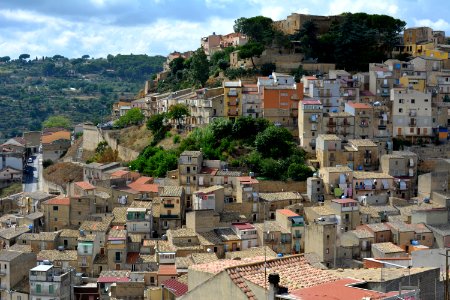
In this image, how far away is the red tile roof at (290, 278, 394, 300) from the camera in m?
11.6

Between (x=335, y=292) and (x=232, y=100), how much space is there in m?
34.0

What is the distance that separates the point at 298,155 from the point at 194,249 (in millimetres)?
10816

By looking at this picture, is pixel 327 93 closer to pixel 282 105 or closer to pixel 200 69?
pixel 282 105

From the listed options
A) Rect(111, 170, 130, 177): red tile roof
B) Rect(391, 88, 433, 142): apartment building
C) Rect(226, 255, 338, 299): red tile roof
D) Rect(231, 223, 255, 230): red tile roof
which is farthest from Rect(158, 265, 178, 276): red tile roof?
Rect(391, 88, 433, 142): apartment building

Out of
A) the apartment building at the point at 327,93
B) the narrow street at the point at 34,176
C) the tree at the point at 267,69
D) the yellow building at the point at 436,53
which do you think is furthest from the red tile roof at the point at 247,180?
the yellow building at the point at 436,53

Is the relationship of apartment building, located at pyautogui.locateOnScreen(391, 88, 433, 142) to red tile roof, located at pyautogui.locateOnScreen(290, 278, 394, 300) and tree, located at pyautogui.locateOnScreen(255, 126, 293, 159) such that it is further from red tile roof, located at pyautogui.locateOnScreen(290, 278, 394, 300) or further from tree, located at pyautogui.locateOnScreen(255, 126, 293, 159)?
red tile roof, located at pyautogui.locateOnScreen(290, 278, 394, 300)

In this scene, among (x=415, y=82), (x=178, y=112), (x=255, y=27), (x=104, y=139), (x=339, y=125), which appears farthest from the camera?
(x=255, y=27)

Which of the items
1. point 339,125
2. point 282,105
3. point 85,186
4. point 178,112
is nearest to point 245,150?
point 282,105

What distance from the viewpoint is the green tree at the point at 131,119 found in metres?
53.9

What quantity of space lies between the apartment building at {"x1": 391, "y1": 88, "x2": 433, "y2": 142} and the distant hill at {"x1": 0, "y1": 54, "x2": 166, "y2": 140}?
5318 cm

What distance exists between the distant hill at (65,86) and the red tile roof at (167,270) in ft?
204

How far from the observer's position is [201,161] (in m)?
39.9

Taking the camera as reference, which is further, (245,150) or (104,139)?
(104,139)

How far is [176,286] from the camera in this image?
27422mm
